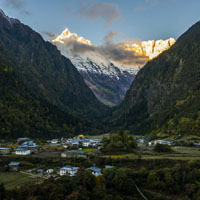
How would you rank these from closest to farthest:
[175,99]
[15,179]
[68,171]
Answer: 1. [15,179]
2. [68,171]
3. [175,99]

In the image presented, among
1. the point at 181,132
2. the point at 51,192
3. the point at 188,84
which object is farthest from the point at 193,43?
the point at 51,192

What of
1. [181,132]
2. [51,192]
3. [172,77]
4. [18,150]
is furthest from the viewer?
[172,77]

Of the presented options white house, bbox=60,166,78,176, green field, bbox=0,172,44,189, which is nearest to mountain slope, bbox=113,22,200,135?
white house, bbox=60,166,78,176

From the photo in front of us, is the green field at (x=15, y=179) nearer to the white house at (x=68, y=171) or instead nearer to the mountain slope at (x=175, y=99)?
the white house at (x=68, y=171)

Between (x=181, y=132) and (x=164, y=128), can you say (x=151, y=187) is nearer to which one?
→ (x=181, y=132)

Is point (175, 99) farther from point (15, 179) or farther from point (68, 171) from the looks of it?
point (15, 179)

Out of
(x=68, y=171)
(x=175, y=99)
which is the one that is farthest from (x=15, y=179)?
(x=175, y=99)

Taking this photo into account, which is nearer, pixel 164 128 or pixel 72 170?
pixel 72 170

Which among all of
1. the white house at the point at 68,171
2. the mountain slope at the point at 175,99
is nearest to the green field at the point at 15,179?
the white house at the point at 68,171
